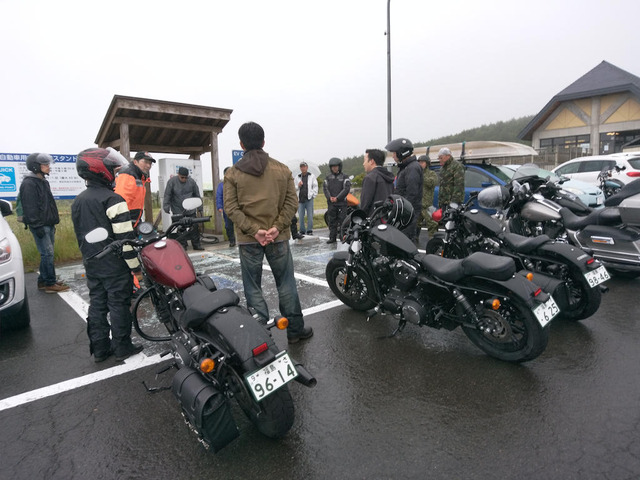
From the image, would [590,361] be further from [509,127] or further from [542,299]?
[509,127]

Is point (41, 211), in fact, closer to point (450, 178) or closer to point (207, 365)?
point (207, 365)

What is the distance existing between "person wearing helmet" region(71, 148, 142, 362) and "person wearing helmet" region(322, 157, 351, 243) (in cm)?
578

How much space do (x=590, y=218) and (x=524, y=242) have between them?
5.27 feet

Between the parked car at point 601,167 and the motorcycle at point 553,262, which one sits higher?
the parked car at point 601,167

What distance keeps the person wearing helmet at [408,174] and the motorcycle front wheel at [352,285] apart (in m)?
1.40

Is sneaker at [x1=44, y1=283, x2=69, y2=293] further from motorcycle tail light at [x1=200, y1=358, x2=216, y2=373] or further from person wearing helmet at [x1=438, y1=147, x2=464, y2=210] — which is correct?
person wearing helmet at [x1=438, y1=147, x2=464, y2=210]

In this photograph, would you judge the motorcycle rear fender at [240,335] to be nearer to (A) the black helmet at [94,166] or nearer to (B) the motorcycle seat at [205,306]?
(B) the motorcycle seat at [205,306]

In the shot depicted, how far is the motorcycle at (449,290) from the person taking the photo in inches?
118

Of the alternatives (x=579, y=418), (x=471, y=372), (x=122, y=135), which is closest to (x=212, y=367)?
(x=471, y=372)

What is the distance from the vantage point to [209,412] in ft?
6.66

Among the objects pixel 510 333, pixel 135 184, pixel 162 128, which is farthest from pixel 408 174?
pixel 162 128

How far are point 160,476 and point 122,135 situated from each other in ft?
25.5

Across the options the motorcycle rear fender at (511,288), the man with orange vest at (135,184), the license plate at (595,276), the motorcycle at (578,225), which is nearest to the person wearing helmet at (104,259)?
the man with orange vest at (135,184)

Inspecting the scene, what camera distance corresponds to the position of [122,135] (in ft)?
27.2
